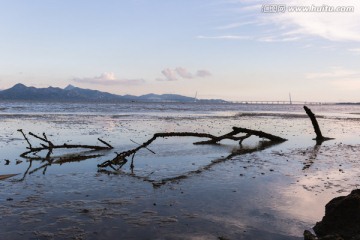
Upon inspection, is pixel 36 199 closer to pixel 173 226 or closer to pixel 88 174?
pixel 88 174

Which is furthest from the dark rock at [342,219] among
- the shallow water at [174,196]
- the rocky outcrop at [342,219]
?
the shallow water at [174,196]

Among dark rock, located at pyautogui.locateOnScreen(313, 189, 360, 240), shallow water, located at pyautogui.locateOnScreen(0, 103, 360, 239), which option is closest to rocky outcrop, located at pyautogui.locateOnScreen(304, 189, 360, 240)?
dark rock, located at pyautogui.locateOnScreen(313, 189, 360, 240)

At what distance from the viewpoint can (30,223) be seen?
8273 millimetres

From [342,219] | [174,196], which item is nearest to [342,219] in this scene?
[342,219]

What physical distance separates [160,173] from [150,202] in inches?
160

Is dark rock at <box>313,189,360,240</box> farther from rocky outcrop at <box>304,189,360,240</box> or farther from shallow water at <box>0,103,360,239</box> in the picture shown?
shallow water at <box>0,103,360,239</box>

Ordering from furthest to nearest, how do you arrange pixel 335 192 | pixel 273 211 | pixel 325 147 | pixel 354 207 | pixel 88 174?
1. pixel 325 147
2. pixel 88 174
3. pixel 335 192
4. pixel 273 211
5. pixel 354 207

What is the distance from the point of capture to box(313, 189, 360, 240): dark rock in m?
7.39

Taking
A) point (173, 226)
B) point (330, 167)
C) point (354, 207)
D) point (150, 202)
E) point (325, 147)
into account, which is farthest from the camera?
point (325, 147)

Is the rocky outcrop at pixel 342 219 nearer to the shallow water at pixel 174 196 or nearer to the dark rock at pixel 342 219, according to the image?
the dark rock at pixel 342 219

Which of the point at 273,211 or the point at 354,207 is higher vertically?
the point at 354,207

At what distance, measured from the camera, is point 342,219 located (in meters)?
7.69

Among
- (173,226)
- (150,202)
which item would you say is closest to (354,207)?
(173,226)

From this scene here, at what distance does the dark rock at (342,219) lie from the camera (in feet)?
24.2
